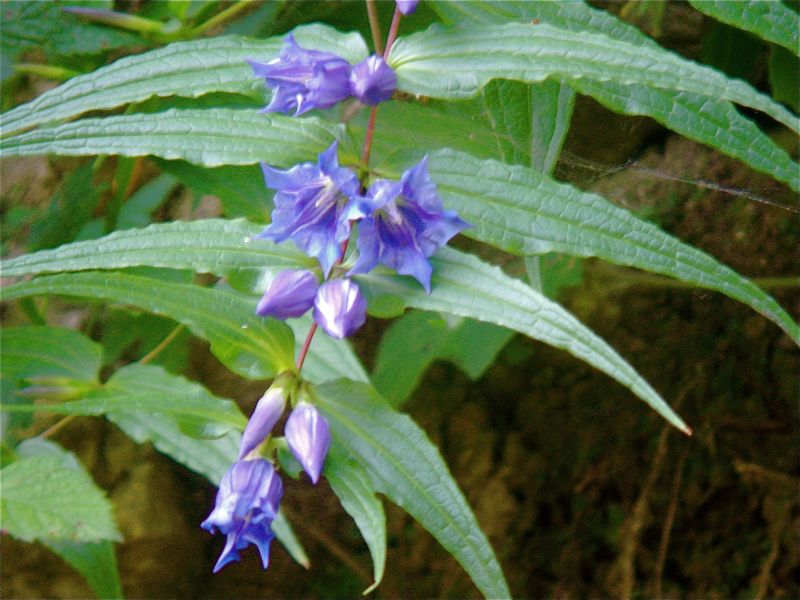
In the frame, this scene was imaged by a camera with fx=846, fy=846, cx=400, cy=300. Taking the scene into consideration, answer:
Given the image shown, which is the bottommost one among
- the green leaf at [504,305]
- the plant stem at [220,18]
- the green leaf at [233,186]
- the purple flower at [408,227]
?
the green leaf at [233,186]

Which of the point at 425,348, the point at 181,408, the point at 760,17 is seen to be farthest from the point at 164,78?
the point at 425,348

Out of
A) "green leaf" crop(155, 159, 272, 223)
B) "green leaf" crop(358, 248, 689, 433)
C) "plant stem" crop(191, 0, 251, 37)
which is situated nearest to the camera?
"green leaf" crop(358, 248, 689, 433)

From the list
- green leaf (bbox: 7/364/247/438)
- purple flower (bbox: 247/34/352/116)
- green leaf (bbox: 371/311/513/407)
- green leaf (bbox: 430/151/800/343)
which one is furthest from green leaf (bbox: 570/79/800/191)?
green leaf (bbox: 371/311/513/407)

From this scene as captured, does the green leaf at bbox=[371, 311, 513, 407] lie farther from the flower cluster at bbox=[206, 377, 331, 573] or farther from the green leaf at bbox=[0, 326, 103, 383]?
the flower cluster at bbox=[206, 377, 331, 573]

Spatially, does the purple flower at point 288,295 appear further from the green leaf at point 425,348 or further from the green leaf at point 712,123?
the green leaf at point 425,348

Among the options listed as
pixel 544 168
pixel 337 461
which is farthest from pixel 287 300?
pixel 544 168

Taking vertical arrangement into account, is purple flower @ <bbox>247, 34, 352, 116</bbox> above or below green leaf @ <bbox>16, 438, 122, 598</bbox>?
above

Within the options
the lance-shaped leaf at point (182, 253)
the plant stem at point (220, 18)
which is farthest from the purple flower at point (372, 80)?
the plant stem at point (220, 18)

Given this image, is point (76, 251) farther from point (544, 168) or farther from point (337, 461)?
point (544, 168)
